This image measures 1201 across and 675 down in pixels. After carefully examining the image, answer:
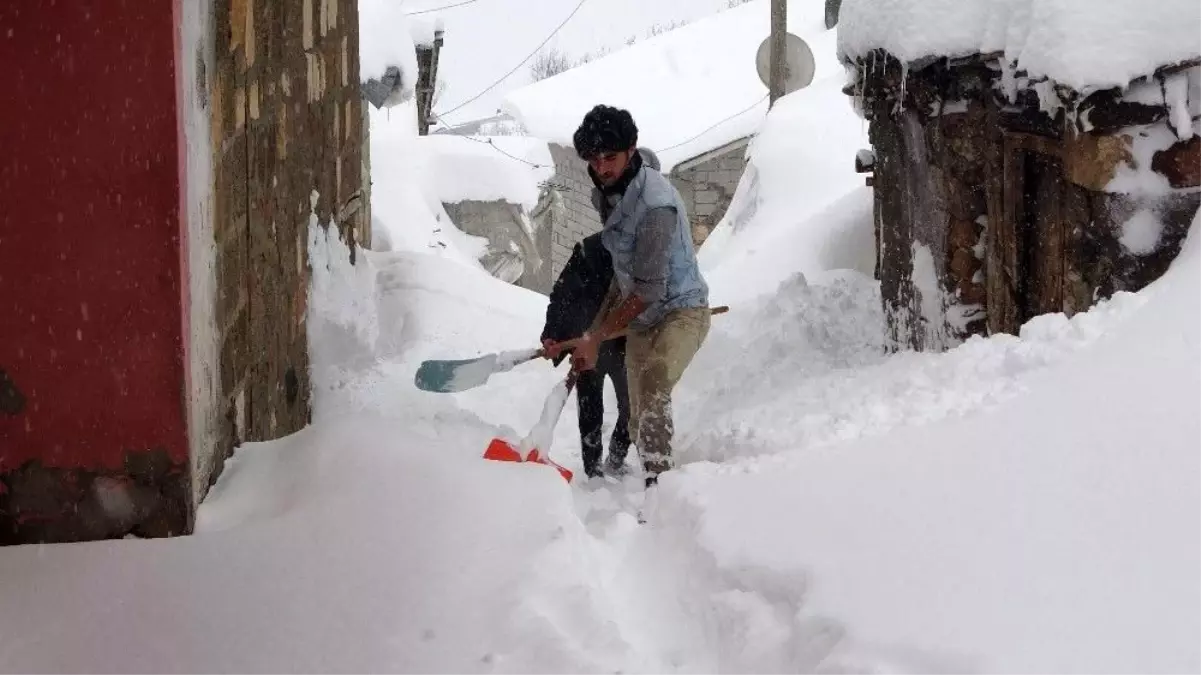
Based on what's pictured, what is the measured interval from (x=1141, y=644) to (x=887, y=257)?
17.3 ft

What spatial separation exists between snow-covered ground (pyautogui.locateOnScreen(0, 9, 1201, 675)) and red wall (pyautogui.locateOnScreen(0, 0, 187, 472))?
0.88 feet

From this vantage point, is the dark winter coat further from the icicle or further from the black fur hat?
the icicle

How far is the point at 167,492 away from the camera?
2.43 m

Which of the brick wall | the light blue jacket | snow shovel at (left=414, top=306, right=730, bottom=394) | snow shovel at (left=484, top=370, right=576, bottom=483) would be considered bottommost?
the brick wall

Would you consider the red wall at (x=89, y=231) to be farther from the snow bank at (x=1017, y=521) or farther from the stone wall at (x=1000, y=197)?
the stone wall at (x=1000, y=197)

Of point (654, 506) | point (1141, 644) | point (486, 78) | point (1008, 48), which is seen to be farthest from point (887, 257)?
point (486, 78)

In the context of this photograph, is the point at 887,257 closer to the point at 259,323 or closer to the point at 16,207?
the point at 259,323

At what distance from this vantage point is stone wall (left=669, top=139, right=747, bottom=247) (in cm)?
1811

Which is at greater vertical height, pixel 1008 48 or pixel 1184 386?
pixel 1008 48

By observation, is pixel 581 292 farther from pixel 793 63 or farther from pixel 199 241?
pixel 793 63

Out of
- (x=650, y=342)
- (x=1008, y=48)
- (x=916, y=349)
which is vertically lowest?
(x=916, y=349)

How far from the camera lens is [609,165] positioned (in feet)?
13.0

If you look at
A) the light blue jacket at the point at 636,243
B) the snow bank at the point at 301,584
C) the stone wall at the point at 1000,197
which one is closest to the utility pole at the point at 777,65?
the stone wall at the point at 1000,197

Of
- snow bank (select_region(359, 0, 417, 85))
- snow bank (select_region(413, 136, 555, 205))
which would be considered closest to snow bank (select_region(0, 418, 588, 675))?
snow bank (select_region(359, 0, 417, 85))
